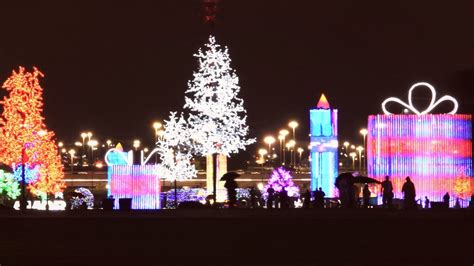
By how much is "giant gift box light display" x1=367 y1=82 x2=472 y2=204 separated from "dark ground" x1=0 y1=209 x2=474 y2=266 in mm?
24510

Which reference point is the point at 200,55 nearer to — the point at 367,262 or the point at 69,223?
the point at 69,223

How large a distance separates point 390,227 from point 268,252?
344 inches

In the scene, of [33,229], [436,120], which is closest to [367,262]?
[33,229]

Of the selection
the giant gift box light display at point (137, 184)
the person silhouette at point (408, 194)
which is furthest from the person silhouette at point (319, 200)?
the giant gift box light display at point (137, 184)

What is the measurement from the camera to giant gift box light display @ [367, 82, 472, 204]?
57.3m

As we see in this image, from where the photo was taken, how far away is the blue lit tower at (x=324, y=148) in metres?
68.1

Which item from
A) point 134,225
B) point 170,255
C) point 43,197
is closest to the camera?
point 170,255

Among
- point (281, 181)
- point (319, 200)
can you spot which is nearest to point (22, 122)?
point (281, 181)

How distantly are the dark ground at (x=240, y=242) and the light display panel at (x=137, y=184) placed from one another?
24.9m

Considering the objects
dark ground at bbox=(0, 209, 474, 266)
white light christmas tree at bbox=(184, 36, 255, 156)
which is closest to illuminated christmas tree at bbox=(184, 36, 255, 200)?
white light christmas tree at bbox=(184, 36, 255, 156)

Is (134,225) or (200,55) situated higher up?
(200,55)

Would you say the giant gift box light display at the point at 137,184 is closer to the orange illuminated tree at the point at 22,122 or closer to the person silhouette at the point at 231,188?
the orange illuminated tree at the point at 22,122

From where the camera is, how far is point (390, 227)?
90.8 feet

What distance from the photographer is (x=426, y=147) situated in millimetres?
57594
